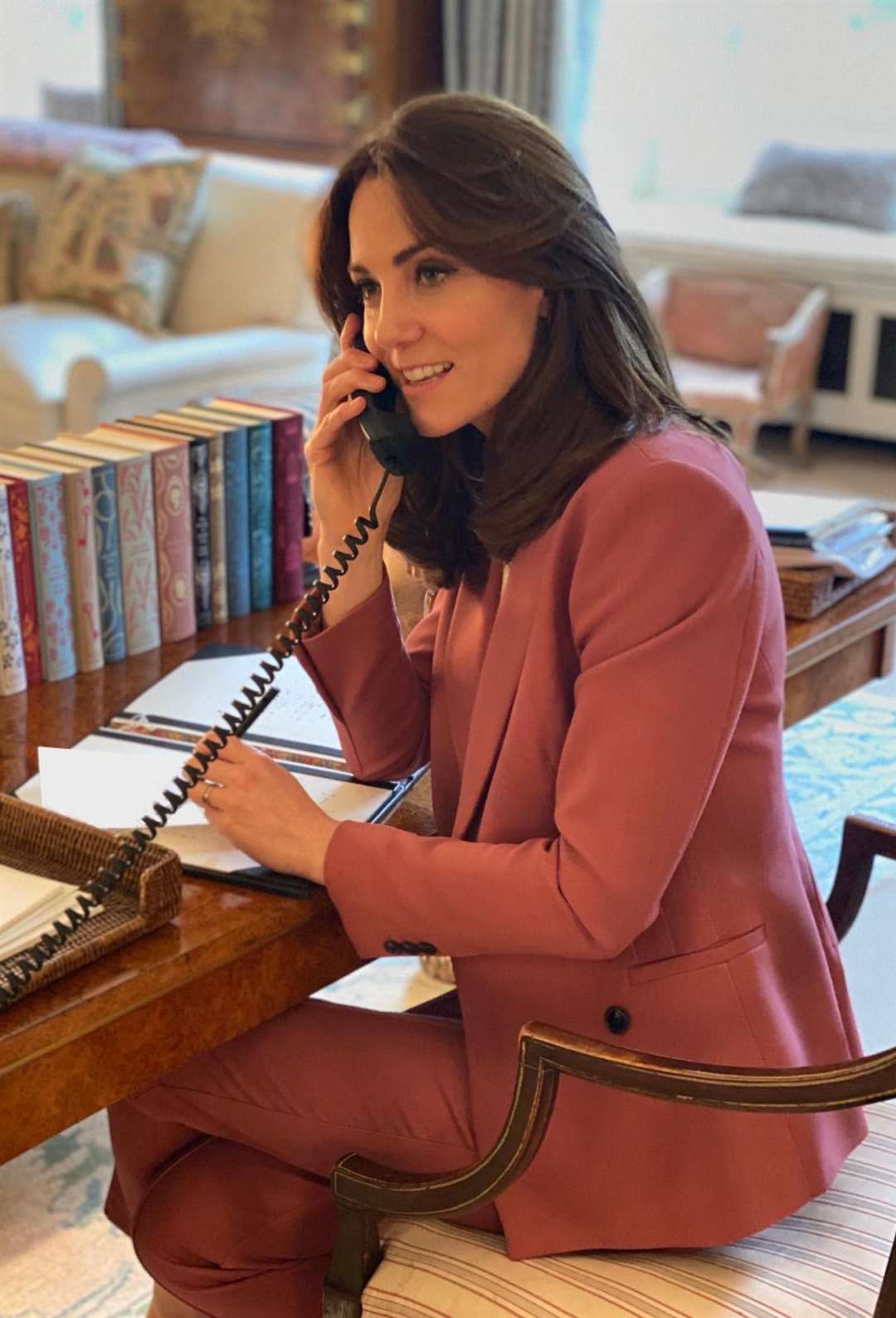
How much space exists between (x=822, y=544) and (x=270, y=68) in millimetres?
5203

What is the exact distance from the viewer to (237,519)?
1946 millimetres

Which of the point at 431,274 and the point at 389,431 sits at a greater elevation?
the point at 431,274

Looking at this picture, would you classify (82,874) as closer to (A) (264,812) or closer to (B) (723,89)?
(A) (264,812)

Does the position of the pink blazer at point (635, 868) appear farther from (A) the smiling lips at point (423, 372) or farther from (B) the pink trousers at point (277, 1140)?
(A) the smiling lips at point (423, 372)

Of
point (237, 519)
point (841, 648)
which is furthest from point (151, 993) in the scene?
point (841, 648)

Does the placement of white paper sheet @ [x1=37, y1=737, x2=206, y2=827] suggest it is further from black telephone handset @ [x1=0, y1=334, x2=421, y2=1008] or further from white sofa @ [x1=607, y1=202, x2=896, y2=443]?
white sofa @ [x1=607, y1=202, x2=896, y2=443]

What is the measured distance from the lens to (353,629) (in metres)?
1.52

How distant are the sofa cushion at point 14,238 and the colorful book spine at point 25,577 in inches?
162

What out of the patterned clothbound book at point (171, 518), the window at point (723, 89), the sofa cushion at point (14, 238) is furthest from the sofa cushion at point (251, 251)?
the patterned clothbound book at point (171, 518)

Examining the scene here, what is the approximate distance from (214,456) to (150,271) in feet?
11.1

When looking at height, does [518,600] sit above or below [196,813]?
above

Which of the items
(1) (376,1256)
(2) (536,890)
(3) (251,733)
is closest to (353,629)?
(3) (251,733)

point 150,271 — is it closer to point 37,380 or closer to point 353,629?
point 37,380

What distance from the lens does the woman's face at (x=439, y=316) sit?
1309 millimetres
